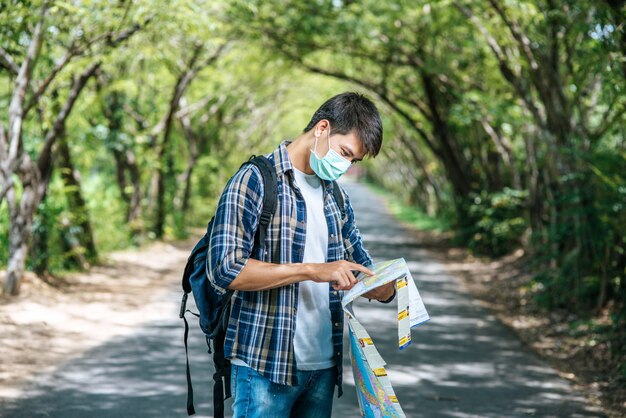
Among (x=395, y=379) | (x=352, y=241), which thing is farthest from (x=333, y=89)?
(x=352, y=241)

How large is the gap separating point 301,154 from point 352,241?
18.6 inches

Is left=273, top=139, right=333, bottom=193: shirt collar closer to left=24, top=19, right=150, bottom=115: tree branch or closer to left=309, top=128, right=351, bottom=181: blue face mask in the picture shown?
left=309, top=128, right=351, bottom=181: blue face mask

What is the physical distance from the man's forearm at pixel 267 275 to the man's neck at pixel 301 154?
42 cm

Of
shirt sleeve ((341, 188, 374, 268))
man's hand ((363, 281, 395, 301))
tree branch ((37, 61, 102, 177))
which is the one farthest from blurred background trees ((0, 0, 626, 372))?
man's hand ((363, 281, 395, 301))

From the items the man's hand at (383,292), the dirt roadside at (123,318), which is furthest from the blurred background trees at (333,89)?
the man's hand at (383,292)

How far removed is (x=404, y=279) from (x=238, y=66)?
21377 millimetres

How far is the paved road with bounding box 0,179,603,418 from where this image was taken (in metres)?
6.08

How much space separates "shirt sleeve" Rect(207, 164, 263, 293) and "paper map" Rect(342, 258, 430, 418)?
42 centimetres

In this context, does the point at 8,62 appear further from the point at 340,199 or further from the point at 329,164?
the point at 329,164

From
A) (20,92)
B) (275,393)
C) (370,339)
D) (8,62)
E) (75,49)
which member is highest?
(75,49)

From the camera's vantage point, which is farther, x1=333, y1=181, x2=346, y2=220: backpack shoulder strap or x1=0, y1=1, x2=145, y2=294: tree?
x1=0, y1=1, x2=145, y2=294: tree

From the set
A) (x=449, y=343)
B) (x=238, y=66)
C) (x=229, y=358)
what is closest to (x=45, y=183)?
(x=449, y=343)

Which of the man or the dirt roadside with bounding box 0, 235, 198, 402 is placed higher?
the man

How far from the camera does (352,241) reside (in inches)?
128
